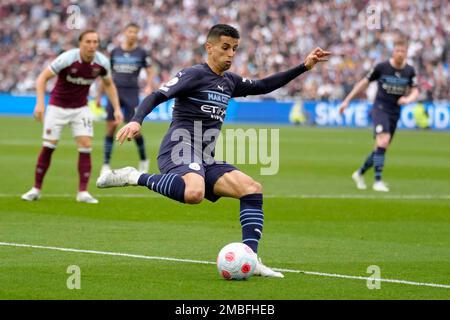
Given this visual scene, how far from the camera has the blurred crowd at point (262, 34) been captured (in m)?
40.6

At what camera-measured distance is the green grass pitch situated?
26.7ft

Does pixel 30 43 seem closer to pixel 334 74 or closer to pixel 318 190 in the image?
pixel 334 74

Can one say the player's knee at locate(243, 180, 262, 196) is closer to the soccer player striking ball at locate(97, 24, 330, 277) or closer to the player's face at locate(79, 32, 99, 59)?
the soccer player striking ball at locate(97, 24, 330, 277)

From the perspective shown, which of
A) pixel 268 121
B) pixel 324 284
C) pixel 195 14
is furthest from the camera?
pixel 195 14

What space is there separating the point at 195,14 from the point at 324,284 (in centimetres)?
3926

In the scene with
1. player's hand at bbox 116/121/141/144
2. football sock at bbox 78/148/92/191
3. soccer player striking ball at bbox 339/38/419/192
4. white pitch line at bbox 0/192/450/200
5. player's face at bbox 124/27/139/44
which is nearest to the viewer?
player's hand at bbox 116/121/141/144

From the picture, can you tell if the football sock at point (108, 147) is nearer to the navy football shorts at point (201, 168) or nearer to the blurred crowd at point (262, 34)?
the navy football shorts at point (201, 168)

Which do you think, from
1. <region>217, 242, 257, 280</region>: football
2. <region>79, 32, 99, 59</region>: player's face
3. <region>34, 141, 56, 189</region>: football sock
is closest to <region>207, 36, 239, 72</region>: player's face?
<region>217, 242, 257, 280</region>: football

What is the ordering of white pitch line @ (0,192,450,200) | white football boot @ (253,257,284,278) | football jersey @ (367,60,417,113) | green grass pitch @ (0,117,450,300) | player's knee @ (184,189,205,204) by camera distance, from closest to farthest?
green grass pitch @ (0,117,450,300), white football boot @ (253,257,284,278), player's knee @ (184,189,205,204), white pitch line @ (0,192,450,200), football jersey @ (367,60,417,113)

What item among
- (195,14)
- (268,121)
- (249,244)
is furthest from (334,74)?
(249,244)

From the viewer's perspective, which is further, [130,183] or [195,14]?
[195,14]

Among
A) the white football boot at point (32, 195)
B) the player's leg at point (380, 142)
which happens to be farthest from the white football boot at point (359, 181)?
the white football boot at point (32, 195)

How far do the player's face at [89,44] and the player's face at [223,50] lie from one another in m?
5.03

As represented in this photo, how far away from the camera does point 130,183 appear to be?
938 cm
